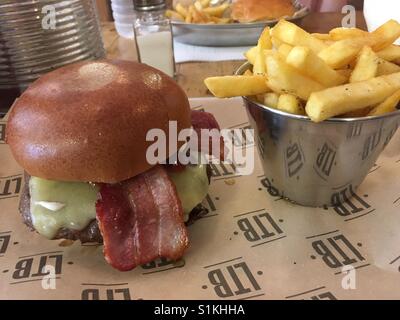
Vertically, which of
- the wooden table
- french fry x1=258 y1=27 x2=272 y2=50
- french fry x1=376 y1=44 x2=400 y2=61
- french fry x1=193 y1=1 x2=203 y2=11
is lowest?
the wooden table

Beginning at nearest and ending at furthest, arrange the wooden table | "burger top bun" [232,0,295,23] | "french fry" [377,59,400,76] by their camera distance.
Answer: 1. "french fry" [377,59,400,76]
2. the wooden table
3. "burger top bun" [232,0,295,23]

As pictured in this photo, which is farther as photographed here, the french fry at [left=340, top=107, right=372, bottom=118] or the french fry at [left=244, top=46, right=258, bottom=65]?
the french fry at [left=244, top=46, right=258, bottom=65]

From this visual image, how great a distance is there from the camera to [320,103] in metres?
0.91

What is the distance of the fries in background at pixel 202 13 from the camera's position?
2.25 meters

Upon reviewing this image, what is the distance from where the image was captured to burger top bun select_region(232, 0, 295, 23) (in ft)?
7.36

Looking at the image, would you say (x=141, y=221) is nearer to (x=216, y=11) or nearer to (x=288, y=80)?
(x=288, y=80)

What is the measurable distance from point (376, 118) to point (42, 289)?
84cm

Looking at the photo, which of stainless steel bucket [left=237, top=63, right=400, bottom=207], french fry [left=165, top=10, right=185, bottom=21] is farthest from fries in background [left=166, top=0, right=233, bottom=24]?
stainless steel bucket [left=237, top=63, right=400, bottom=207]

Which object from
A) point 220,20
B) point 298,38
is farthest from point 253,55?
point 220,20

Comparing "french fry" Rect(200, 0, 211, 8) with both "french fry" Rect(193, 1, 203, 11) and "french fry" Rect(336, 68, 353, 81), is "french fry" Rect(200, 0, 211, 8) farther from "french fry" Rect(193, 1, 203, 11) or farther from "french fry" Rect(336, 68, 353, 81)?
"french fry" Rect(336, 68, 353, 81)

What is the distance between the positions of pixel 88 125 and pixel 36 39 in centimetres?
83

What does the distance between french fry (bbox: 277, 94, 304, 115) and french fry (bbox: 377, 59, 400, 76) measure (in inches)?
7.9
